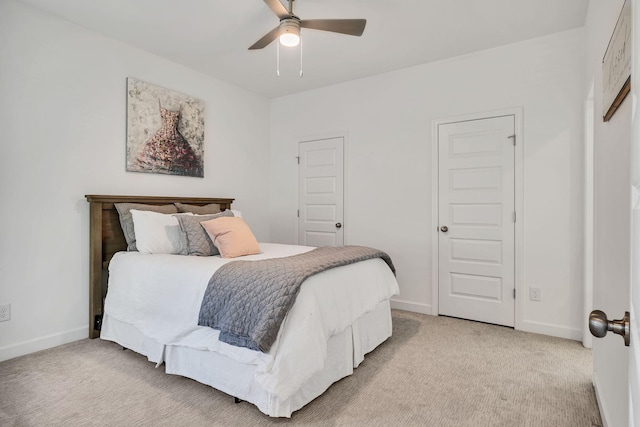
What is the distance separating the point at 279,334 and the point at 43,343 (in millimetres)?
2155

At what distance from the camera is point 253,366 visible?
1895 mm

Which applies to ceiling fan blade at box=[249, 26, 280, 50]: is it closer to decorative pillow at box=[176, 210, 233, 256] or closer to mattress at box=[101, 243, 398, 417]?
decorative pillow at box=[176, 210, 233, 256]

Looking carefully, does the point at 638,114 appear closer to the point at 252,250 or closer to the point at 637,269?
the point at 637,269

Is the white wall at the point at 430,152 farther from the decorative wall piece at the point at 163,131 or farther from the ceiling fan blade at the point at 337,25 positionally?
the ceiling fan blade at the point at 337,25

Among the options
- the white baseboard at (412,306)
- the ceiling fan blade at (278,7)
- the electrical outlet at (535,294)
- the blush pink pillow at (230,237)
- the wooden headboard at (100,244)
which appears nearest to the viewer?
the ceiling fan blade at (278,7)

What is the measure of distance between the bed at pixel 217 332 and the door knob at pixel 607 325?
1.33m

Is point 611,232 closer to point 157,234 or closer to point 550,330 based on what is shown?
point 550,330

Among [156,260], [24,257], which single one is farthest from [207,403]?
[24,257]

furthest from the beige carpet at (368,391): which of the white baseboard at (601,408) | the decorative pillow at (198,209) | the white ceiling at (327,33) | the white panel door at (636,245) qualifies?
the white ceiling at (327,33)

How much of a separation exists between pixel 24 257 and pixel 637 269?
3399 mm

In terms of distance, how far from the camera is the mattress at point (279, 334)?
1807 millimetres

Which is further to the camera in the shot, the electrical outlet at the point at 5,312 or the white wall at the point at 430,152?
the white wall at the point at 430,152

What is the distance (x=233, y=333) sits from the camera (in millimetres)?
1890

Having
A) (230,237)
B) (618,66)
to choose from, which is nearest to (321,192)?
(230,237)
